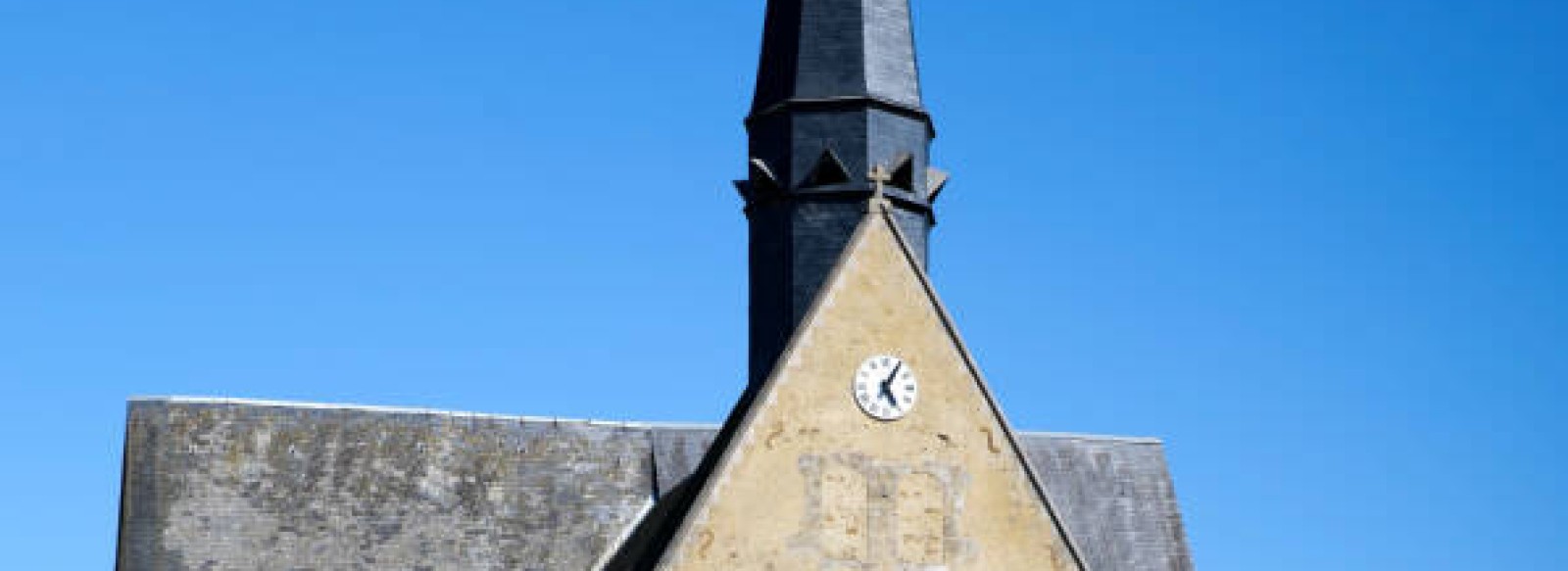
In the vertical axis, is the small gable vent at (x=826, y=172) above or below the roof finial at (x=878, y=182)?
above

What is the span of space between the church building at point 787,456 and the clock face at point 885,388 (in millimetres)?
24

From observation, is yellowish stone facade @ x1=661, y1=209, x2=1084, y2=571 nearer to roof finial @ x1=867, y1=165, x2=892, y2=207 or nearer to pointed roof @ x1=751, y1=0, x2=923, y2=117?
roof finial @ x1=867, y1=165, x2=892, y2=207

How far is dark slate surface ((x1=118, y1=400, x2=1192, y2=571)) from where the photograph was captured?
2977cm

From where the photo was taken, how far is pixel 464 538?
3044 centimetres

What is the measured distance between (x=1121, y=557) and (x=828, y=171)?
30.6 feet

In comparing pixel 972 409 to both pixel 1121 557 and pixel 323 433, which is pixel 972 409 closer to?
pixel 1121 557

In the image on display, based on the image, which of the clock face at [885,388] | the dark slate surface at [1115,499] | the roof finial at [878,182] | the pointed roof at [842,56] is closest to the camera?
the clock face at [885,388]

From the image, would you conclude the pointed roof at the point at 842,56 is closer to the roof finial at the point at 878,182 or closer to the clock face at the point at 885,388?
the roof finial at the point at 878,182

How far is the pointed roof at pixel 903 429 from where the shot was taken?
2378 cm

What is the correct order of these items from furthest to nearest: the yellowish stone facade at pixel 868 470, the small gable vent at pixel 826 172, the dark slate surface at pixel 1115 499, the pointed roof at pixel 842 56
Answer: the dark slate surface at pixel 1115 499, the pointed roof at pixel 842 56, the small gable vent at pixel 826 172, the yellowish stone facade at pixel 868 470

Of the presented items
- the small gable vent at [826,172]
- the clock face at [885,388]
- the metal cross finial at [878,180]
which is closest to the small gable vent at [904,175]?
the small gable vent at [826,172]

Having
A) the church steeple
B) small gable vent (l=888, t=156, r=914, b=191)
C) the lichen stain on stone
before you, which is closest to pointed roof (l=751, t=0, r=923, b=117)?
the church steeple

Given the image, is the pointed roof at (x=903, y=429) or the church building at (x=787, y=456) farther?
the church building at (x=787, y=456)

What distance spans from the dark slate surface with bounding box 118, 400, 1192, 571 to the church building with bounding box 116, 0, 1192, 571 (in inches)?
1.4
